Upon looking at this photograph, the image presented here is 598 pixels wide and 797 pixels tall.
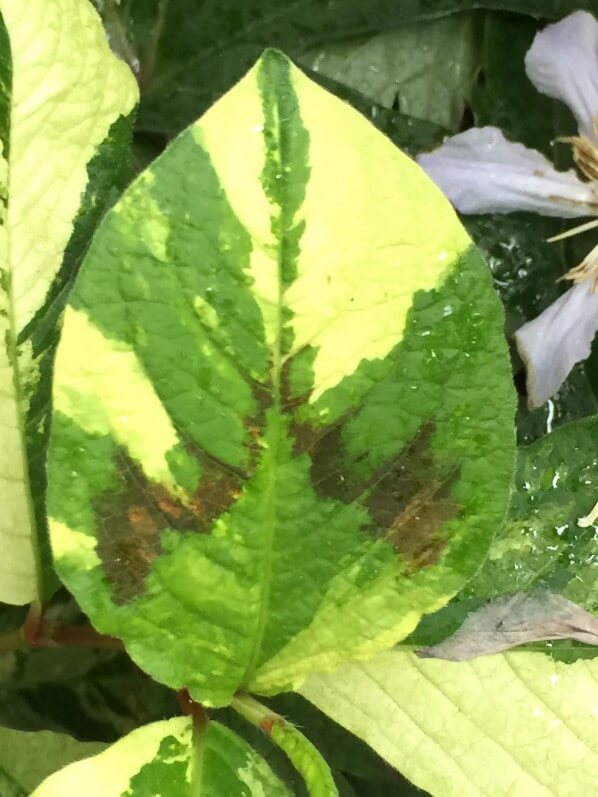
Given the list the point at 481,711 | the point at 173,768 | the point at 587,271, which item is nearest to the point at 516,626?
the point at 481,711

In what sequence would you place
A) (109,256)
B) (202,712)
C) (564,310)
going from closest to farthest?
(109,256) → (202,712) → (564,310)

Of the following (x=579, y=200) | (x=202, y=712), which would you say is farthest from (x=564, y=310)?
(x=202, y=712)

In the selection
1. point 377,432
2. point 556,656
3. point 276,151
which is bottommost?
point 556,656

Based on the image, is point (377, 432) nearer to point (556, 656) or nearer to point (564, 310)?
point (556, 656)

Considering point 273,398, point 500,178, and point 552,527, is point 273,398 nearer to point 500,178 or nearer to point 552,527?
point 552,527

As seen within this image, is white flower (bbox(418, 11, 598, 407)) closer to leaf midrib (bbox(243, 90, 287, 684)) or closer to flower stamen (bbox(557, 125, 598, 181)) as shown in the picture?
flower stamen (bbox(557, 125, 598, 181))

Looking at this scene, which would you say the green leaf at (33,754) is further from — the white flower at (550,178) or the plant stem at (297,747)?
the white flower at (550,178)
